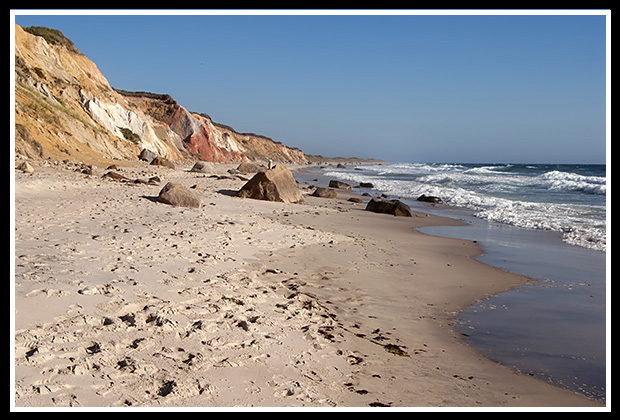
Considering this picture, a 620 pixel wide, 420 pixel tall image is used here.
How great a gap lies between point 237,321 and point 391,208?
10.9 meters

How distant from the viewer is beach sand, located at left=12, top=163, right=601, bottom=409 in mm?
3242

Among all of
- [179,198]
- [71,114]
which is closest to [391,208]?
[179,198]

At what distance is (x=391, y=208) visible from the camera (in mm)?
14805

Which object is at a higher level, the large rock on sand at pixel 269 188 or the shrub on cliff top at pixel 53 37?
the shrub on cliff top at pixel 53 37

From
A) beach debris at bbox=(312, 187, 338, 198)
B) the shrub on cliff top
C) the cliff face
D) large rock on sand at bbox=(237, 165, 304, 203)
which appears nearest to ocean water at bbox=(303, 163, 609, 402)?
large rock on sand at bbox=(237, 165, 304, 203)

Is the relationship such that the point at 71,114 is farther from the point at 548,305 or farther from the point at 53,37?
the point at 548,305

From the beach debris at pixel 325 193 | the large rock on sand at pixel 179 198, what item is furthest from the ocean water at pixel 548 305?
the beach debris at pixel 325 193

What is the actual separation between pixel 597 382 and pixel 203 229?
21.1 ft

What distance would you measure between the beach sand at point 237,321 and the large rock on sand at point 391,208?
18.5 feet

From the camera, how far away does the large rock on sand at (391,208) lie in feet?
48.0

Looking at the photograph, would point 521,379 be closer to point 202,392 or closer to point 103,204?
point 202,392

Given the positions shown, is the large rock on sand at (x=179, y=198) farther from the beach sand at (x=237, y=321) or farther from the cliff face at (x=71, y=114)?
the cliff face at (x=71, y=114)
